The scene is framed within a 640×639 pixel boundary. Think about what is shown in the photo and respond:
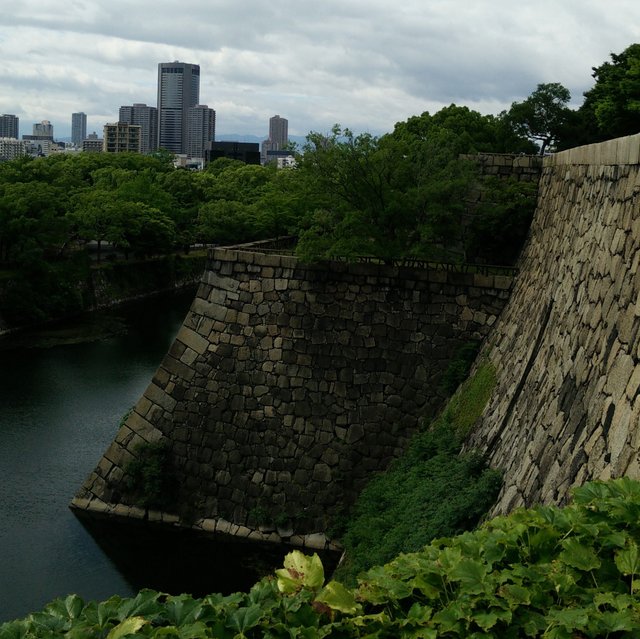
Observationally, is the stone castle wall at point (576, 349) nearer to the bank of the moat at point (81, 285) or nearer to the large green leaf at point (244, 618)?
the large green leaf at point (244, 618)

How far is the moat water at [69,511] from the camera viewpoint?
48.1 ft

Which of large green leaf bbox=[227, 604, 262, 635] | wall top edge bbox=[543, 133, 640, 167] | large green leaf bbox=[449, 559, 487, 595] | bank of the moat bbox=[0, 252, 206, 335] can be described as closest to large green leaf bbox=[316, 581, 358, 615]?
large green leaf bbox=[227, 604, 262, 635]

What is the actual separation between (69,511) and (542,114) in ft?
62.0

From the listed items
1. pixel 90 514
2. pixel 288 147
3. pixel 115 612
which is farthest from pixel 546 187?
pixel 115 612

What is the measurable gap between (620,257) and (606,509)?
4.31 m

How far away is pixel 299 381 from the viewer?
16016 millimetres

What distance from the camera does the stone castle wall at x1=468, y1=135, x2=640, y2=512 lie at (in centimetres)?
748

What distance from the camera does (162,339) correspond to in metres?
35.3

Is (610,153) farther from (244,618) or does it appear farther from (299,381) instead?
(299,381)

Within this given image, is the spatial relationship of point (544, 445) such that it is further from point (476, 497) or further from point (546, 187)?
point (546, 187)

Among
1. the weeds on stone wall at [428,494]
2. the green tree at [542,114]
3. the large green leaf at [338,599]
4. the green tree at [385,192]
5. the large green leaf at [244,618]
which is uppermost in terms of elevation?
the green tree at [542,114]

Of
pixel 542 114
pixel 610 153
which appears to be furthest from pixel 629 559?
pixel 542 114

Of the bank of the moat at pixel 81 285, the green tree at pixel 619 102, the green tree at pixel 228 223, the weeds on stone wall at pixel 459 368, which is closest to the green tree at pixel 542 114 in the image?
the green tree at pixel 619 102

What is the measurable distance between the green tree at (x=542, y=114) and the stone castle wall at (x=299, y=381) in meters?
12.9
